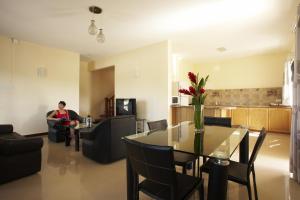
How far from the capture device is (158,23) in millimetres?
3590

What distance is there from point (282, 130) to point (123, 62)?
548 centimetres

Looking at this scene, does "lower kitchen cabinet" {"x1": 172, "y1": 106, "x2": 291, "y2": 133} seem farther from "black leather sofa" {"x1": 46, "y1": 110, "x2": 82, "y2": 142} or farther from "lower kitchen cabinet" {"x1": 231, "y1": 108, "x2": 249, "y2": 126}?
"black leather sofa" {"x1": 46, "y1": 110, "x2": 82, "y2": 142}

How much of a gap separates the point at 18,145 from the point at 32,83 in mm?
3259

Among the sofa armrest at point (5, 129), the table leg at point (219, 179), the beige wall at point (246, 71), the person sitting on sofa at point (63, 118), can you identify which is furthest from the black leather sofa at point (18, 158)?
the beige wall at point (246, 71)

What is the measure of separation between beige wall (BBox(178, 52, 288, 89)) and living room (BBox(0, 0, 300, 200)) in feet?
0.11

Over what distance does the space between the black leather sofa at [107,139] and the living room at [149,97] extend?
2 cm

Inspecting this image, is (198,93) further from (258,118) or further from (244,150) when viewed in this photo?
(258,118)

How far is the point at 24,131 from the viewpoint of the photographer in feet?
15.8

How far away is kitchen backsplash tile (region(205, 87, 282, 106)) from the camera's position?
19.3 ft

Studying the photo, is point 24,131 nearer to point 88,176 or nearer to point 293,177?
point 88,176

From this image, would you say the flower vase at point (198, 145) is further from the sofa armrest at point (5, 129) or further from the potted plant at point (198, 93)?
the sofa armrest at point (5, 129)

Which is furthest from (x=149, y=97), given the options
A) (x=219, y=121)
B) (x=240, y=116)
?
(x=240, y=116)

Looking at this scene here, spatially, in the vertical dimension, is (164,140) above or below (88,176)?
above

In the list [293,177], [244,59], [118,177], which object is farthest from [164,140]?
[244,59]
